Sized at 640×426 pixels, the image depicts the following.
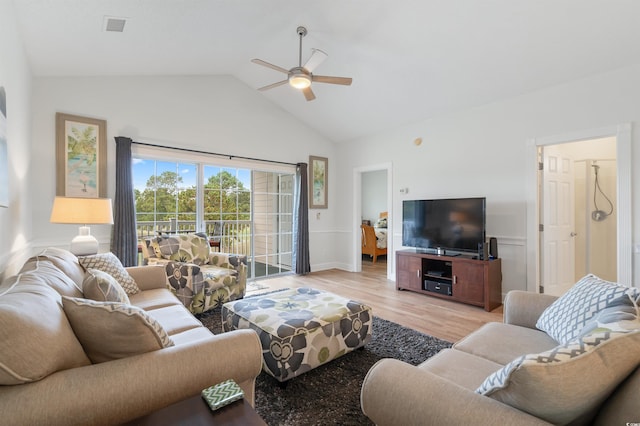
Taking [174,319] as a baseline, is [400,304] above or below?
below

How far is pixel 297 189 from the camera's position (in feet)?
18.5

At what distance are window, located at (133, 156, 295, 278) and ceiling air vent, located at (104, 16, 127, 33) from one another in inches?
68.8

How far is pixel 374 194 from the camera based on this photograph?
28.1 ft

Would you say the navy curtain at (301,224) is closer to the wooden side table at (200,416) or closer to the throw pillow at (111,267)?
the throw pillow at (111,267)

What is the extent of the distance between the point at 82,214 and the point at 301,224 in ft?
10.9

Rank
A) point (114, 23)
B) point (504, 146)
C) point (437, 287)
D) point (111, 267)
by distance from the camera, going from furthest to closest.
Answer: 1. point (437, 287)
2. point (504, 146)
3. point (114, 23)
4. point (111, 267)

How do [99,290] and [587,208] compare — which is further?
[587,208]

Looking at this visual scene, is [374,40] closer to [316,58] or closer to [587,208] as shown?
[316,58]

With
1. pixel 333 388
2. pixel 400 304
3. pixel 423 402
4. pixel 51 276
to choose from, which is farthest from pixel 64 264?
pixel 400 304

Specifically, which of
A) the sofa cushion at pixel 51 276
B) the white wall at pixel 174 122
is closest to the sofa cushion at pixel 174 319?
the sofa cushion at pixel 51 276

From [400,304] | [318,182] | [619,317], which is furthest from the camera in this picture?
[318,182]

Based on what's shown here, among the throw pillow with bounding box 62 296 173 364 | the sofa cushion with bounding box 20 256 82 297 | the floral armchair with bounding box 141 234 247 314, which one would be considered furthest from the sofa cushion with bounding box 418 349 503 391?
the floral armchair with bounding box 141 234 247 314

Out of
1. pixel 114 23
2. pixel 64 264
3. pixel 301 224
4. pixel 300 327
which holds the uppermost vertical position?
pixel 114 23

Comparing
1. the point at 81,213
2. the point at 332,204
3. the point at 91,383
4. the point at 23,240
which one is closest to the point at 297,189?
the point at 332,204
